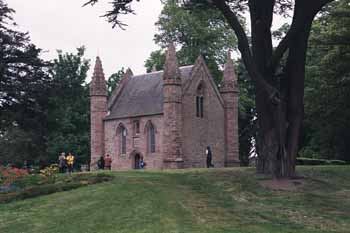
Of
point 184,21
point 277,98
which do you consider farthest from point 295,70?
point 184,21

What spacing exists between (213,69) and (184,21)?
230 inches

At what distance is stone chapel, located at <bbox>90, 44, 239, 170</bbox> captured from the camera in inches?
2122

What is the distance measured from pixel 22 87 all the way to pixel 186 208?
32899mm

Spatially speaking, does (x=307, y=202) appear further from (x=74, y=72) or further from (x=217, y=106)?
(x=74, y=72)

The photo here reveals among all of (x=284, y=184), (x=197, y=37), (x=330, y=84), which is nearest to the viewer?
(x=284, y=184)

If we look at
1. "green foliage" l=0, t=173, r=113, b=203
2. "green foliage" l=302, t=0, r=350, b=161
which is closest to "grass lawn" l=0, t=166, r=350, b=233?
"green foliage" l=0, t=173, r=113, b=203

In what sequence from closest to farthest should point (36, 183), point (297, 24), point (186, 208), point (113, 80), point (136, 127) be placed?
point (186, 208), point (297, 24), point (36, 183), point (136, 127), point (113, 80)

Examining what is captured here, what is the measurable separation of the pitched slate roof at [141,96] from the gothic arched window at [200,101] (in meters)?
1.85

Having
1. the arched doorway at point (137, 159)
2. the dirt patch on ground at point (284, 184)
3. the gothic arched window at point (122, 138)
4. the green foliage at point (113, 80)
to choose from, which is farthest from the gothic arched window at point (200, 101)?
the dirt patch on ground at point (284, 184)

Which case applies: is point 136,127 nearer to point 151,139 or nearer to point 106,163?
point 151,139

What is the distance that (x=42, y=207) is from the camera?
882 inches

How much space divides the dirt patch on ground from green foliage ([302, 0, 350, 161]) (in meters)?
16.7

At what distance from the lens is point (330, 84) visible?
149 ft

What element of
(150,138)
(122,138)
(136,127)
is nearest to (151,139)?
(150,138)
